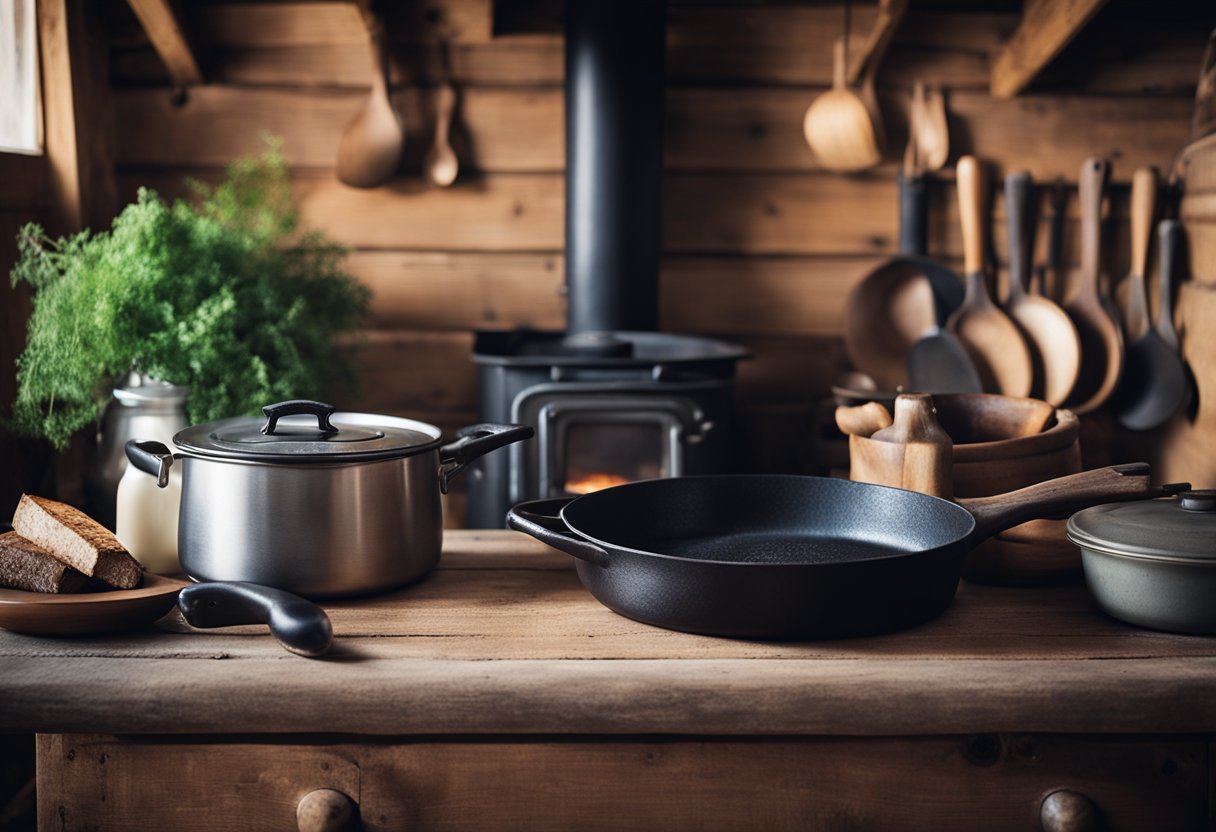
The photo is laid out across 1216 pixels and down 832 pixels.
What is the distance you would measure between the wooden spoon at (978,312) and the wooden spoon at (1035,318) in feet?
0.17

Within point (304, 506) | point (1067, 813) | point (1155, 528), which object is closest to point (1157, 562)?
point (1155, 528)

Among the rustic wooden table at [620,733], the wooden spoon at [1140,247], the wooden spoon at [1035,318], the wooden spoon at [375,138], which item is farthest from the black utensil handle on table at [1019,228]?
the rustic wooden table at [620,733]

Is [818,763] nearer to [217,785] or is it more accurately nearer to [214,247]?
[217,785]

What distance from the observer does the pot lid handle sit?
3.57 feet

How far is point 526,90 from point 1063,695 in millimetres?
1986

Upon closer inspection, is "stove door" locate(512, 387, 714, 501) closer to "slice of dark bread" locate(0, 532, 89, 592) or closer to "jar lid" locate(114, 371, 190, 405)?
"jar lid" locate(114, 371, 190, 405)

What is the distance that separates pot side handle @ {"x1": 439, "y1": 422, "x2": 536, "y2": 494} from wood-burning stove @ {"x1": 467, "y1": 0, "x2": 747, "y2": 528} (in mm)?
887

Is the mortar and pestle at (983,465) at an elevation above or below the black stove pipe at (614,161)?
below

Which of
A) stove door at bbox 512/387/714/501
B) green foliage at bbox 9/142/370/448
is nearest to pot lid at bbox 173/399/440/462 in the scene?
green foliage at bbox 9/142/370/448

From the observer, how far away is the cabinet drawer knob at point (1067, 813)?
2.96 ft

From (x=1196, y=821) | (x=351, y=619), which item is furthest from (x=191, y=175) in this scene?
(x=1196, y=821)

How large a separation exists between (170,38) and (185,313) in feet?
2.62

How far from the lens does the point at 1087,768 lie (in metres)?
0.93

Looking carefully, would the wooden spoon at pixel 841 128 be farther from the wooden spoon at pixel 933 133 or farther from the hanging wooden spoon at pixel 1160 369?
the hanging wooden spoon at pixel 1160 369
